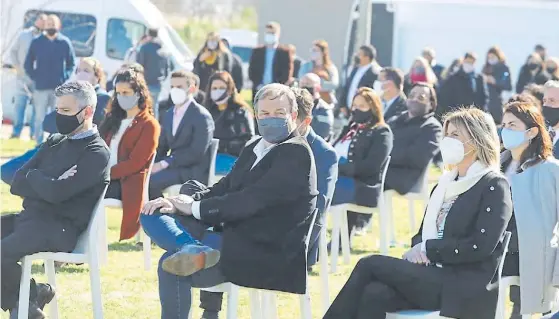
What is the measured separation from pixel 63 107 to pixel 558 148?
294 centimetres

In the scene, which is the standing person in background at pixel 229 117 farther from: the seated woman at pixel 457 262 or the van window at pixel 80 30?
the van window at pixel 80 30

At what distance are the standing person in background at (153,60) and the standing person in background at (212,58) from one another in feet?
2.84

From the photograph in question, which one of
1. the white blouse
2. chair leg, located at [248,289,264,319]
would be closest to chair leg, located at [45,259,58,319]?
chair leg, located at [248,289,264,319]

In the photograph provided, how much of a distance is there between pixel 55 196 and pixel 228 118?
3.70 meters

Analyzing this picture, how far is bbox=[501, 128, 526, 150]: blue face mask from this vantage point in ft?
20.4

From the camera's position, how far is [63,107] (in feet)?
21.1

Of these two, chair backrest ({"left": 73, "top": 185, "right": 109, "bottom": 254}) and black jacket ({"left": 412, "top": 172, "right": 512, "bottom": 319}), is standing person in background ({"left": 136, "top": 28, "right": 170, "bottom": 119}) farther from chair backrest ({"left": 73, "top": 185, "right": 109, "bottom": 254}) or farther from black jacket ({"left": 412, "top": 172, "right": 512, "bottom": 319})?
black jacket ({"left": 412, "top": 172, "right": 512, "bottom": 319})

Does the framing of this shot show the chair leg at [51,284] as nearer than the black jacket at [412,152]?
Yes

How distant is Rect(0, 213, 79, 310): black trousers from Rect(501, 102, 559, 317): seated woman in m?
2.22

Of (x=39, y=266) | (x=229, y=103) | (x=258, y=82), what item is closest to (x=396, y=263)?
(x=39, y=266)

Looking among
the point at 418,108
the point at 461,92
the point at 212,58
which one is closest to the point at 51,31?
the point at 212,58

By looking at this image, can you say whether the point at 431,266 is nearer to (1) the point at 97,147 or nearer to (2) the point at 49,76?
(1) the point at 97,147

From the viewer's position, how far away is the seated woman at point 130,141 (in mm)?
8305

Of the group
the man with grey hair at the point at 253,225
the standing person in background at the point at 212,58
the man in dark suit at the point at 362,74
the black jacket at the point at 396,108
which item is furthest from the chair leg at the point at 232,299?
the standing person in background at the point at 212,58
